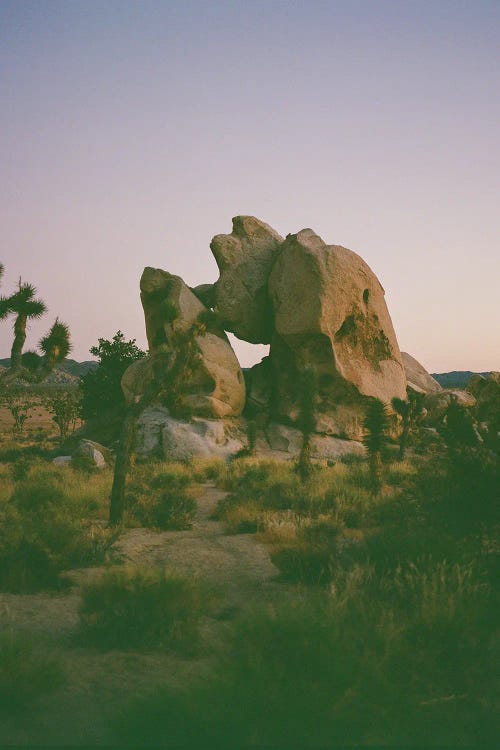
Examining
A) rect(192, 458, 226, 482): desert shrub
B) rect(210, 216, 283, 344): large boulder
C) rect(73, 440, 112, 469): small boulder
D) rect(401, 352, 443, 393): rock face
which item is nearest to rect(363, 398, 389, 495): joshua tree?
rect(192, 458, 226, 482): desert shrub

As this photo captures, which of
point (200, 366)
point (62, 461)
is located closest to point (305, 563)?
point (62, 461)

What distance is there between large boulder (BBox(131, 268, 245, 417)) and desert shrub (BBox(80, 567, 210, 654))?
66.7 feet

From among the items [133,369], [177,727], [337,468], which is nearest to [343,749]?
[177,727]

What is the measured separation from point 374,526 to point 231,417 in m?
17.9

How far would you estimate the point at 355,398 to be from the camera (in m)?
28.9

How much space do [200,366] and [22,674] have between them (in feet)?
77.1

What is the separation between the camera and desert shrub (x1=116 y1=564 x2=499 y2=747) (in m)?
3.82

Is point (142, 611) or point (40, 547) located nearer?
point (142, 611)

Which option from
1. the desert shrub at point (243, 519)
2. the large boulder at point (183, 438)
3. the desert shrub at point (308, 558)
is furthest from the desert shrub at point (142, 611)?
the large boulder at point (183, 438)

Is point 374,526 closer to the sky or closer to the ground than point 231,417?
closer to the ground

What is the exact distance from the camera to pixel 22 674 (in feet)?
15.2

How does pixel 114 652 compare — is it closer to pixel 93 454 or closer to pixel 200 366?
pixel 93 454

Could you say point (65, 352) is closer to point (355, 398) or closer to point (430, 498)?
point (430, 498)

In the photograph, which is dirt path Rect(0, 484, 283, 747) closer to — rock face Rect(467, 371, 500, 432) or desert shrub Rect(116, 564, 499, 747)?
desert shrub Rect(116, 564, 499, 747)
